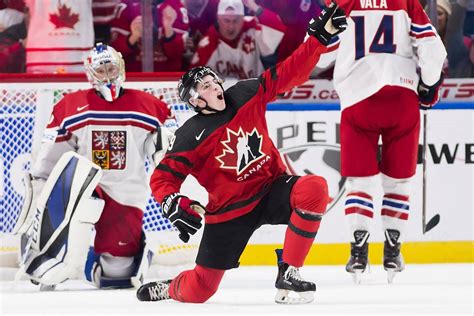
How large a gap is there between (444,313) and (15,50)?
320cm

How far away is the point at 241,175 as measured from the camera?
4.40m

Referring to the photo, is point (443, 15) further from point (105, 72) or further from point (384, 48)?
point (105, 72)

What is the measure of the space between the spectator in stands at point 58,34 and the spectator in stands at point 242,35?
0.60 meters

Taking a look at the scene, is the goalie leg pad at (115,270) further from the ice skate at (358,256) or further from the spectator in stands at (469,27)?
the spectator in stands at (469,27)

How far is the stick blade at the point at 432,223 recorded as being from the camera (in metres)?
6.25

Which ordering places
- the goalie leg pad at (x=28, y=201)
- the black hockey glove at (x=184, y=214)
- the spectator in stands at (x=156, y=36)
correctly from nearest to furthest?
1. the black hockey glove at (x=184, y=214)
2. the goalie leg pad at (x=28, y=201)
3. the spectator in stands at (x=156, y=36)

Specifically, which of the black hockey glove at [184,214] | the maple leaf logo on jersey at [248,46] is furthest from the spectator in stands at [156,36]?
the black hockey glove at [184,214]

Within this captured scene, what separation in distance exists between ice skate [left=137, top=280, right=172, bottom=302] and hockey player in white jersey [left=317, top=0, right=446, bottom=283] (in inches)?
43.2

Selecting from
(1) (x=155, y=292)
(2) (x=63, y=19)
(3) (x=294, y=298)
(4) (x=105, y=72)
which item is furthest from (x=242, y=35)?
(3) (x=294, y=298)

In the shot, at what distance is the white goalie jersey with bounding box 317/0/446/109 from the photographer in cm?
532

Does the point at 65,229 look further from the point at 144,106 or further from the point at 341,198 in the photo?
the point at 341,198

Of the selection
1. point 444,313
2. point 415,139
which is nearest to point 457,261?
point 415,139

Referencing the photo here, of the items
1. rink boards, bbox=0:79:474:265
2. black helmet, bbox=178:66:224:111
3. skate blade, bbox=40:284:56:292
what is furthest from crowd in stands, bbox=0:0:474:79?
black helmet, bbox=178:66:224:111

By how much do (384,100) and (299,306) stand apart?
142 centimetres
